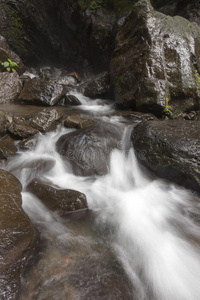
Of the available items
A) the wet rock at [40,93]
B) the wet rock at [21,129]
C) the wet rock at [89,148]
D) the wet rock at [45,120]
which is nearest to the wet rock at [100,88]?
the wet rock at [40,93]

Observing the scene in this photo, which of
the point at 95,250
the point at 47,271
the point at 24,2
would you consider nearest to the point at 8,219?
the point at 47,271

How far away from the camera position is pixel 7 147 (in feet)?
13.3

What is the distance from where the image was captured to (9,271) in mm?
1552

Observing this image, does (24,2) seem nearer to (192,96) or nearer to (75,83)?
(75,83)

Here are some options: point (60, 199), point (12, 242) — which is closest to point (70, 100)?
point (60, 199)

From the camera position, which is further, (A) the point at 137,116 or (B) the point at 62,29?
(B) the point at 62,29

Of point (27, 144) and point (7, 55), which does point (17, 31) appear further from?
point (27, 144)

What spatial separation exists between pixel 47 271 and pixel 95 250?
0.62 meters

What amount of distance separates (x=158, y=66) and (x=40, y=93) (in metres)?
4.51

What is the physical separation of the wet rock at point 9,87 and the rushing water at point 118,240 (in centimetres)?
403

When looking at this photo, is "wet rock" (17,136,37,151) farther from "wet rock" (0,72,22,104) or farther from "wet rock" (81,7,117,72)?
"wet rock" (81,7,117,72)

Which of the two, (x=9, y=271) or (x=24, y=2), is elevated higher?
(x=24, y=2)

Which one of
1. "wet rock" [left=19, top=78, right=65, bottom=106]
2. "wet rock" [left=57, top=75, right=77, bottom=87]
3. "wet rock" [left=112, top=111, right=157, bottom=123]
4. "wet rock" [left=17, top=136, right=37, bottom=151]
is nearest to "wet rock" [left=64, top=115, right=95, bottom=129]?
"wet rock" [left=17, top=136, right=37, bottom=151]

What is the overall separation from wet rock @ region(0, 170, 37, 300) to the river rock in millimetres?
2664
